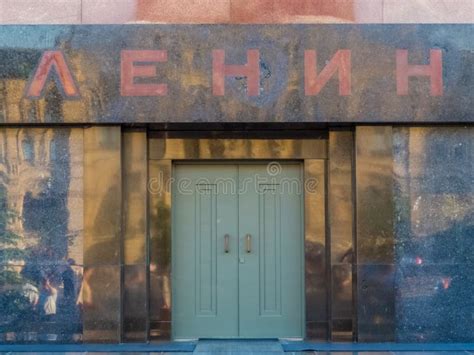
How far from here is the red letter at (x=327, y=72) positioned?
753cm

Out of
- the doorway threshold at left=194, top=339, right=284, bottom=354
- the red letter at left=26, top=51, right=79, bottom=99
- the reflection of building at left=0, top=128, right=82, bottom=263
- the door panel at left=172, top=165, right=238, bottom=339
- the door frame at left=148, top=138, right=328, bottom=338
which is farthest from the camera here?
the door panel at left=172, top=165, right=238, bottom=339

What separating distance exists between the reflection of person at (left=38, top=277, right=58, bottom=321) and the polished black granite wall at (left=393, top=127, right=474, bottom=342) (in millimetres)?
4221

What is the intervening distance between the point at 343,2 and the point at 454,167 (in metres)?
2.49

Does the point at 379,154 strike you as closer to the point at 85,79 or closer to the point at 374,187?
the point at 374,187

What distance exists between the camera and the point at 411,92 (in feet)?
24.8

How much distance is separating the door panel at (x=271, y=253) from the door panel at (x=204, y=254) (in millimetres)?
144

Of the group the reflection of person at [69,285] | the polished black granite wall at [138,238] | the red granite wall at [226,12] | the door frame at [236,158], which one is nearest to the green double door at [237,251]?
the door frame at [236,158]

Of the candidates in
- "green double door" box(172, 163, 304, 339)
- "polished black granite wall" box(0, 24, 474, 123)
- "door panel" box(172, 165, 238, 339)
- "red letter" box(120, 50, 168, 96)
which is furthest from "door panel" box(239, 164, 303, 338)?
"red letter" box(120, 50, 168, 96)

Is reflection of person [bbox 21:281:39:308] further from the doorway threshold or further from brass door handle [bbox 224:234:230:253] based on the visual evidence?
brass door handle [bbox 224:234:230:253]

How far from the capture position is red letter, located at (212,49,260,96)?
756cm

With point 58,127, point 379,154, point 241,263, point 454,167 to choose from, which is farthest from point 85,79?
point 454,167

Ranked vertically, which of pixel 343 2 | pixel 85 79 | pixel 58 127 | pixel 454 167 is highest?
pixel 343 2

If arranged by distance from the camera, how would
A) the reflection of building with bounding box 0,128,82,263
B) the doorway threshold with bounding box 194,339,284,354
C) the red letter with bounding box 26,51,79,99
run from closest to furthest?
the doorway threshold with bounding box 194,339,284,354, the red letter with bounding box 26,51,79,99, the reflection of building with bounding box 0,128,82,263

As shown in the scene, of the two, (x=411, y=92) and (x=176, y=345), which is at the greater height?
(x=411, y=92)
